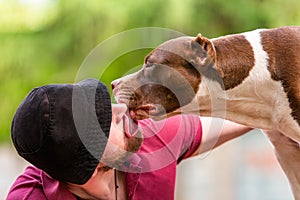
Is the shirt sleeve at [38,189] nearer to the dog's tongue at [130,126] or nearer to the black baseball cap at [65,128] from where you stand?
the black baseball cap at [65,128]

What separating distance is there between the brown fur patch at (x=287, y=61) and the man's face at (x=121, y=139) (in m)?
0.54

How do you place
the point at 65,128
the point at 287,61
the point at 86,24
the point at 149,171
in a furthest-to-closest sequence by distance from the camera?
the point at 86,24 < the point at 149,171 < the point at 287,61 < the point at 65,128

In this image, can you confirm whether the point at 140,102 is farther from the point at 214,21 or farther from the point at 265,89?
the point at 214,21

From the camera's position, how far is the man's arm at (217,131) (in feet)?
10.3

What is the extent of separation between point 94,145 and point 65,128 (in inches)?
5.0

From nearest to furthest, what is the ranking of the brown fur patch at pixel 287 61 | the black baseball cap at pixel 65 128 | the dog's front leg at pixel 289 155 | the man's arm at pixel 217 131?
the black baseball cap at pixel 65 128
the brown fur patch at pixel 287 61
the dog's front leg at pixel 289 155
the man's arm at pixel 217 131

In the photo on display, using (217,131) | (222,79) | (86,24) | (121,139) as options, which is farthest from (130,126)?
(86,24)

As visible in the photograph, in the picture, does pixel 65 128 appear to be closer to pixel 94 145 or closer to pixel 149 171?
pixel 94 145

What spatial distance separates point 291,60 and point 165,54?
1.47 ft

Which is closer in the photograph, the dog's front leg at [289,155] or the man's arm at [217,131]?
the dog's front leg at [289,155]

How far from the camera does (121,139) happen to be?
2797 mm

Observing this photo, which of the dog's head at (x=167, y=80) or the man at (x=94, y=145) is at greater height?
the dog's head at (x=167, y=80)

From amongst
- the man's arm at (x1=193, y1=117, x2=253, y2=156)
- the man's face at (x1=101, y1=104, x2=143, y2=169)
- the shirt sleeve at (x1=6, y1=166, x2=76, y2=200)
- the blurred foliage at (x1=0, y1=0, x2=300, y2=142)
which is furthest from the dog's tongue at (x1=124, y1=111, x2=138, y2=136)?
the blurred foliage at (x1=0, y1=0, x2=300, y2=142)

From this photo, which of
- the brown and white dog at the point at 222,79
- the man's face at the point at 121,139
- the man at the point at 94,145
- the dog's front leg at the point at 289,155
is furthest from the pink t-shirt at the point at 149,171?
the dog's front leg at the point at 289,155
